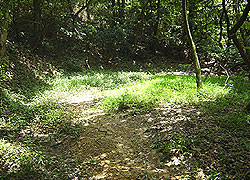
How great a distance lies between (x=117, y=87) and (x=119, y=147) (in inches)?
212

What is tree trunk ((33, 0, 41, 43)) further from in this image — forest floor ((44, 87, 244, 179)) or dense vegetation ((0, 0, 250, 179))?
forest floor ((44, 87, 244, 179))

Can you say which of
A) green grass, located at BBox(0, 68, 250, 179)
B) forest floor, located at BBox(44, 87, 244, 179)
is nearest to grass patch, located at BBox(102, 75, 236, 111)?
green grass, located at BBox(0, 68, 250, 179)

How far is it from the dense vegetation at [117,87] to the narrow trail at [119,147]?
118 mm

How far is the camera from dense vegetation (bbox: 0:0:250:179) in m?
4.02

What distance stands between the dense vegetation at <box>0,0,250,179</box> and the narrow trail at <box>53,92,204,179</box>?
12cm

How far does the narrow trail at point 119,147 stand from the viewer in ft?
12.9

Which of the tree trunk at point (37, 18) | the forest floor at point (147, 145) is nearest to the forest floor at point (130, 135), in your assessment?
the forest floor at point (147, 145)

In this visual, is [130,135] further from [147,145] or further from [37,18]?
[37,18]

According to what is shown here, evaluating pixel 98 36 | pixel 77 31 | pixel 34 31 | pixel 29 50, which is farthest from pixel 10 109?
pixel 98 36

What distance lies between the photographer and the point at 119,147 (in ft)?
16.0

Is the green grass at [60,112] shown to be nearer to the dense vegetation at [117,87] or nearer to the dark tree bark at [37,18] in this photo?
the dense vegetation at [117,87]

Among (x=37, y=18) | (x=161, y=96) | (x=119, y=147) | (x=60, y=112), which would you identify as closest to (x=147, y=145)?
(x=119, y=147)

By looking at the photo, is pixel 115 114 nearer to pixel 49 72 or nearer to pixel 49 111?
pixel 49 111

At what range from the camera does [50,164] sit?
418 cm
